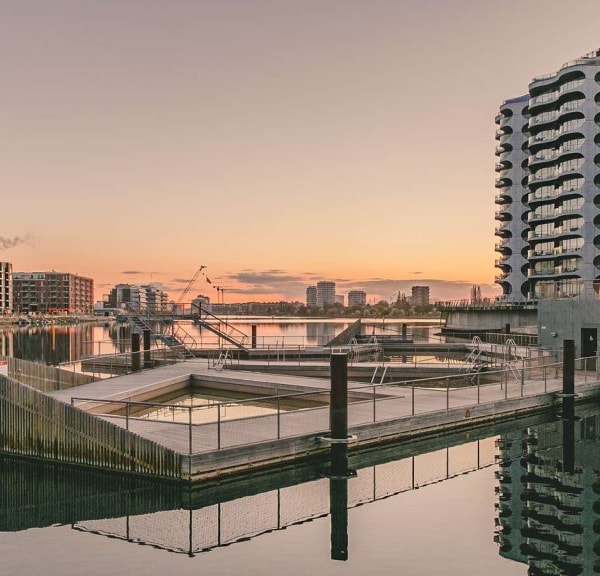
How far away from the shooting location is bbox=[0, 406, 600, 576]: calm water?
13.2 m

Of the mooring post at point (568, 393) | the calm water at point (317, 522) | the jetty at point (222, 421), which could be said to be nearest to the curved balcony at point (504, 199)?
the jetty at point (222, 421)

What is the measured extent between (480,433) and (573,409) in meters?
6.67

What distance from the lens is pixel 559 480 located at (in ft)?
63.0

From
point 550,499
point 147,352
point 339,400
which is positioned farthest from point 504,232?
point 550,499

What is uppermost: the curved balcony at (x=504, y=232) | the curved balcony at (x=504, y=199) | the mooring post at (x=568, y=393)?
the curved balcony at (x=504, y=199)

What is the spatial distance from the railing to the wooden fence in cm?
69

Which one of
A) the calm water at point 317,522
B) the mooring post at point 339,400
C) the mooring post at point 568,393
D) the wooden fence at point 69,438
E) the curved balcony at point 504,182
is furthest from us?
the curved balcony at point 504,182

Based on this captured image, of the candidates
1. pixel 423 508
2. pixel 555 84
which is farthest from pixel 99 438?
pixel 555 84

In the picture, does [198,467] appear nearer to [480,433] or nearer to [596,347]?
[480,433]

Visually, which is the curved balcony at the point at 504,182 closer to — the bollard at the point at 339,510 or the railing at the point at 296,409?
the railing at the point at 296,409

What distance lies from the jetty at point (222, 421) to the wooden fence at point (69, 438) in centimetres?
3

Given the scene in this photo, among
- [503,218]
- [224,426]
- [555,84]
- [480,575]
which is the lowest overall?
[480,575]

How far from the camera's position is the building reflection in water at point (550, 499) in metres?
13.7

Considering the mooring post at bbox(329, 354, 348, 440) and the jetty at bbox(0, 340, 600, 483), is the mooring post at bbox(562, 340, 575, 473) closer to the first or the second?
the jetty at bbox(0, 340, 600, 483)
